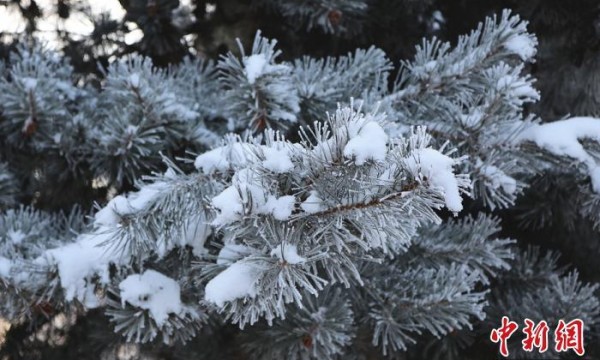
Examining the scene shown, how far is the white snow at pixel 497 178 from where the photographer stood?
3.56 ft

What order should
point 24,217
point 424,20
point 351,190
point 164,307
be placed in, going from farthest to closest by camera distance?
1. point 424,20
2. point 24,217
3. point 164,307
4. point 351,190

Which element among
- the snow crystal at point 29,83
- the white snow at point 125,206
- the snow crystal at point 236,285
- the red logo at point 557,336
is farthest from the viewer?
the red logo at point 557,336

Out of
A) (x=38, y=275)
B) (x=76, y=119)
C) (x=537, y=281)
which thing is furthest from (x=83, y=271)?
(x=537, y=281)

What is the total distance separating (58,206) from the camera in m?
1.62

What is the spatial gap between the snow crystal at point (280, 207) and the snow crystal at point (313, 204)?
0.01 m

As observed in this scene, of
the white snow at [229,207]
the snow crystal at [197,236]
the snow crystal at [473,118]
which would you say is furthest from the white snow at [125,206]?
the snow crystal at [473,118]

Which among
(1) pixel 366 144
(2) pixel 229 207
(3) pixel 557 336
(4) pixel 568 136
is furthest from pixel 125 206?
(3) pixel 557 336

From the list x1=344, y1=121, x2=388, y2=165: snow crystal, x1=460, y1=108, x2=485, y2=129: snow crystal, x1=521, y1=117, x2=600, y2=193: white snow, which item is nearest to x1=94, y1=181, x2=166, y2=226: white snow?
x1=344, y1=121, x2=388, y2=165: snow crystal

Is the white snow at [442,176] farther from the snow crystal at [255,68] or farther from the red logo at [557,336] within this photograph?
the red logo at [557,336]

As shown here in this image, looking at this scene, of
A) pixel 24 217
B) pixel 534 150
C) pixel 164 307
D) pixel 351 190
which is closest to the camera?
pixel 351 190

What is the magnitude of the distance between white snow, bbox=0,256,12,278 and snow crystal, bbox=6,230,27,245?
0.09m

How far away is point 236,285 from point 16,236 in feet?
2.11

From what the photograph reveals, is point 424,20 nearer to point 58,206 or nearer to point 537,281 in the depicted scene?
point 537,281

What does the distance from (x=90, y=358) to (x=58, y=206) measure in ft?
1.31
